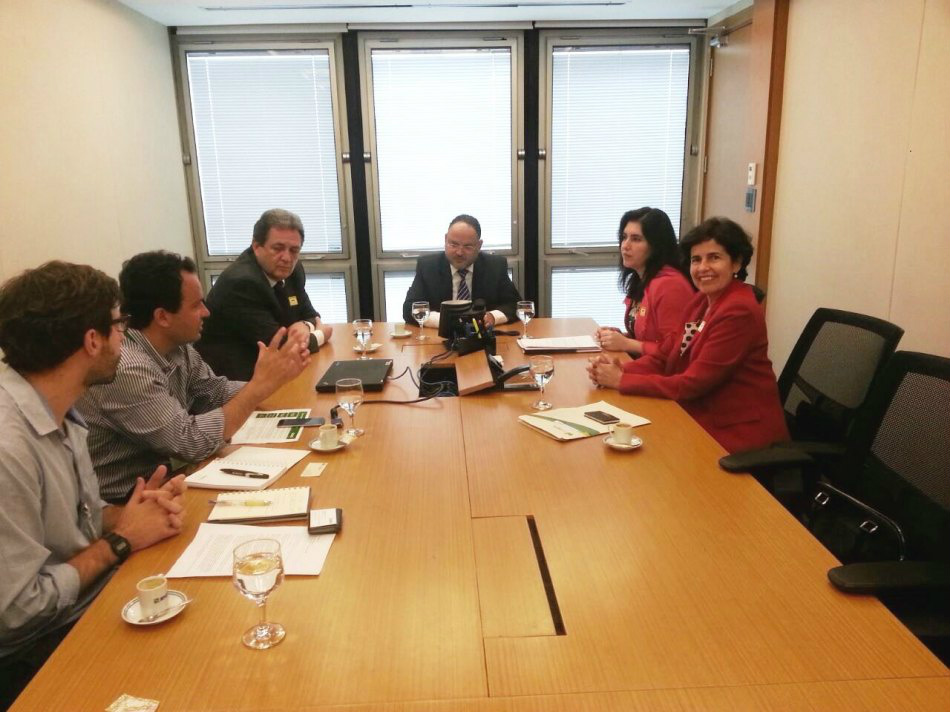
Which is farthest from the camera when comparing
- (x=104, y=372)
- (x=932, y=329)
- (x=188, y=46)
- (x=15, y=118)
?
(x=188, y=46)

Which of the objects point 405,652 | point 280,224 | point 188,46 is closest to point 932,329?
point 405,652

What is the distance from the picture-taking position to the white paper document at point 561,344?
3127mm

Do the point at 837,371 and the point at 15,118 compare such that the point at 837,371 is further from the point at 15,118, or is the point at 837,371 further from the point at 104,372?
the point at 15,118

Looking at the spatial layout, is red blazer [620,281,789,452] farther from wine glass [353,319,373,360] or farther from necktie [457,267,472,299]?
necktie [457,267,472,299]

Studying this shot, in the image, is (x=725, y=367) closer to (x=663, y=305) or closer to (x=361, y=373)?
(x=663, y=305)

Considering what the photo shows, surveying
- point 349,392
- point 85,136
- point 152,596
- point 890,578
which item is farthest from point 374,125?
point 890,578

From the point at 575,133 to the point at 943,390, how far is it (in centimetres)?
377

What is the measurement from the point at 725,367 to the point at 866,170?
1.48 metres

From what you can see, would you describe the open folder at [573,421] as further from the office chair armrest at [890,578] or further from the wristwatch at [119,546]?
the wristwatch at [119,546]

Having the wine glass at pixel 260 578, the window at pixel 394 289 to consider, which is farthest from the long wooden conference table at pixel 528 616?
the window at pixel 394 289

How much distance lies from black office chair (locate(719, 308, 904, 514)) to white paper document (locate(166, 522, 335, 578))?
1.05 meters

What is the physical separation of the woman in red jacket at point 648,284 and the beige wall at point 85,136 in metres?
2.61

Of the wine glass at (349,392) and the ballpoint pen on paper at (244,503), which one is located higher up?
the wine glass at (349,392)

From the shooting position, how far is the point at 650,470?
181 centimetres
